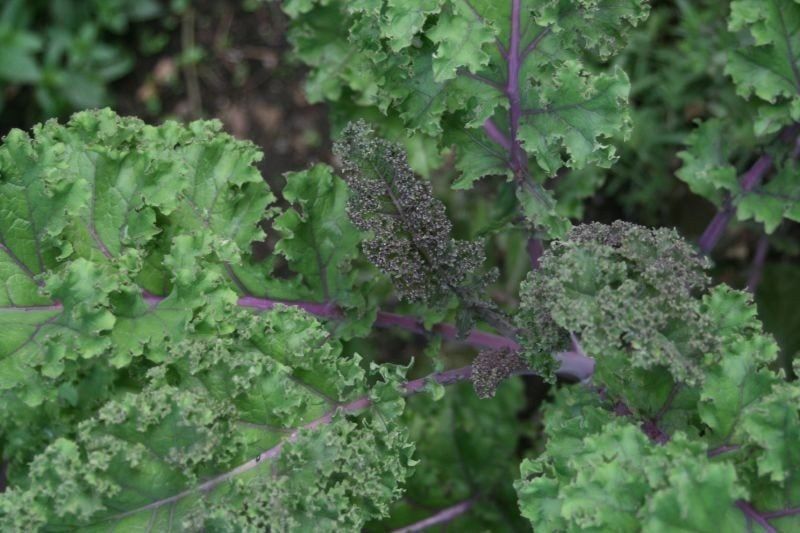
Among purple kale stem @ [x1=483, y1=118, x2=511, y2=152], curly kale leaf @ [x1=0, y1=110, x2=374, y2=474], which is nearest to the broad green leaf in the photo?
curly kale leaf @ [x1=0, y1=110, x2=374, y2=474]

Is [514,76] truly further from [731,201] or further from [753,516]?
[753,516]

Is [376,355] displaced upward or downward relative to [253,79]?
downward

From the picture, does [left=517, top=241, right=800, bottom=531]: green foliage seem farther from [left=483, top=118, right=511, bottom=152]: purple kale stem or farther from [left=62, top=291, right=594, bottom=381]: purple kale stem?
[left=483, top=118, right=511, bottom=152]: purple kale stem

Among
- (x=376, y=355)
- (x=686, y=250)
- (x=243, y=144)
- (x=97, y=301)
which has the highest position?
(x=686, y=250)

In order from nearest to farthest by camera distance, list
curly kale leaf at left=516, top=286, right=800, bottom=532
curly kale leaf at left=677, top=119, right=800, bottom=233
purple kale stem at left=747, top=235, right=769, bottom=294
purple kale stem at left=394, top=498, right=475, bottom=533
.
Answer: curly kale leaf at left=516, top=286, right=800, bottom=532 → curly kale leaf at left=677, top=119, right=800, bottom=233 → purple kale stem at left=394, top=498, right=475, bottom=533 → purple kale stem at left=747, top=235, right=769, bottom=294

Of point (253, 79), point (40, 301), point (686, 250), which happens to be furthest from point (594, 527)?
point (253, 79)

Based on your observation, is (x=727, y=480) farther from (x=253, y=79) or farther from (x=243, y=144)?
(x=253, y=79)

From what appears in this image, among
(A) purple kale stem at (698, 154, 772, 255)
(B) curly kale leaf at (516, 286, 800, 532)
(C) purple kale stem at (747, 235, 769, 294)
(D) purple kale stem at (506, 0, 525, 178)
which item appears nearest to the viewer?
(B) curly kale leaf at (516, 286, 800, 532)
